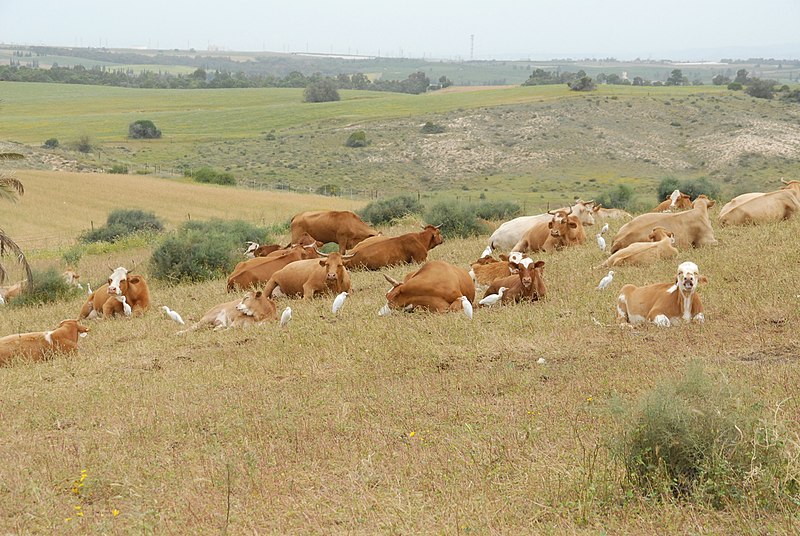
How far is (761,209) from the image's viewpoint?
57.9 feet

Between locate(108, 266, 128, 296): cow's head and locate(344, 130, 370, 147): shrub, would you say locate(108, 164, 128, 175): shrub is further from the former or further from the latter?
locate(108, 266, 128, 296): cow's head

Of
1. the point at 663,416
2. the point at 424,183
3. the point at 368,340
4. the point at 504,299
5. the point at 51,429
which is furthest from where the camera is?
the point at 424,183

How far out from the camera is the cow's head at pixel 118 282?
1524 cm

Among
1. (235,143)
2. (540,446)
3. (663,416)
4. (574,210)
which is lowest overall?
(235,143)

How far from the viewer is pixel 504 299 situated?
13.1 metres

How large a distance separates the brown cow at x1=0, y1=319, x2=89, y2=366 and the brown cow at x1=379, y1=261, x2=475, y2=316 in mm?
4203

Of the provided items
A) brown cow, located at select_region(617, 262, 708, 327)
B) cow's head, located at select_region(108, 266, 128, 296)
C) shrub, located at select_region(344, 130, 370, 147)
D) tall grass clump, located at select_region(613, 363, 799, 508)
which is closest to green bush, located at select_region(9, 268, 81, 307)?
cow's head, located at select_region(108, 266, 128, 296)

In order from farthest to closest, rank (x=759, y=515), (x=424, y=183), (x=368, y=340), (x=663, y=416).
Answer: (x=424, y=183) → (x=368, y=340) → (x=663, y=416) → (x=759, y=515)

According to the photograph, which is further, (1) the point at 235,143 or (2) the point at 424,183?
(1) the point at 235,143

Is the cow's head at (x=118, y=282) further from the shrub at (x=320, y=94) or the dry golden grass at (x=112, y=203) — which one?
the shrub at (x=320, y=94)

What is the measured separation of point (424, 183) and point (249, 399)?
6352 centimetres

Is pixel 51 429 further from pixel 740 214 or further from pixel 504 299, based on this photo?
pixel 740 214

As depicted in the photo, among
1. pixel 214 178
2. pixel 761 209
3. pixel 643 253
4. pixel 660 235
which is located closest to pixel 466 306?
pixel 643 253

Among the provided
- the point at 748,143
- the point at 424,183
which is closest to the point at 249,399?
the point at 424,183
